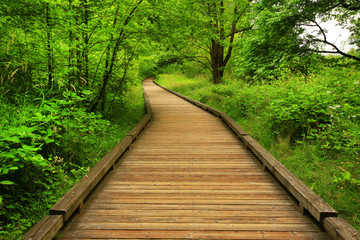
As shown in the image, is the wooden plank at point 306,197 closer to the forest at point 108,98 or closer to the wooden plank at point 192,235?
the wooden plank at point 192,235

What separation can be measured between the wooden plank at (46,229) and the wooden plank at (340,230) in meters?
2.65

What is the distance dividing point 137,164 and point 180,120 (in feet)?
15.1

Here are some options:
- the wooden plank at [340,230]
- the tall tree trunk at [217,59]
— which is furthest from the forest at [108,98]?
the tall tree trunk at [217,59]

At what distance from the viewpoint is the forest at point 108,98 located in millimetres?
3199

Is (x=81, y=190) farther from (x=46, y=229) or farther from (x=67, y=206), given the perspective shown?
(x=46, y=229)

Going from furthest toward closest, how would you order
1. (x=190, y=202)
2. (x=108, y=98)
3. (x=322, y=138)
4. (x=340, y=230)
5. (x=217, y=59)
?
1. (x=217, y=59)
2. (x=108, y=98)
3. (x=322, y=138)
4. (x=190, y=202)
5. (x=340, y=230)

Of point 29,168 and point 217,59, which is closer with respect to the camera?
point 29,168

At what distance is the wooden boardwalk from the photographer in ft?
8.27

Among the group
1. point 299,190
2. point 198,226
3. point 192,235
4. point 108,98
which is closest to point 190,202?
point 198,226

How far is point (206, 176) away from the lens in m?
3.94

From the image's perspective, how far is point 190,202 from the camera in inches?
122

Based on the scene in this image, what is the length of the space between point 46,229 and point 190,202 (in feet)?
5.33

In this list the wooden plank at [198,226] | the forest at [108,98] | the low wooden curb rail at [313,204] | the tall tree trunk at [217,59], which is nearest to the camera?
the low wooden curb rail at [313,204]

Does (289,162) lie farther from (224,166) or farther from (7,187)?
(7,187)
